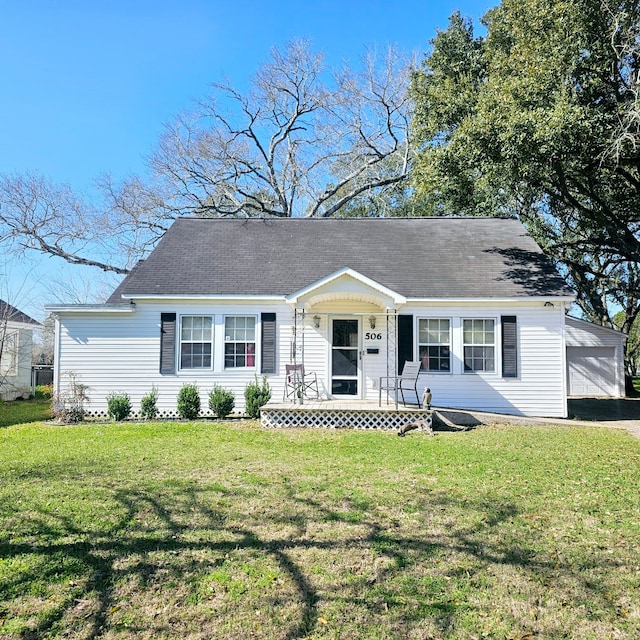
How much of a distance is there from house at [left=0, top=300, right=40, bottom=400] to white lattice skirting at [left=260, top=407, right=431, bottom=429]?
13337 millimetres

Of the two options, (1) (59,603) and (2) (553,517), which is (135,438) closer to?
(1) (59,603)

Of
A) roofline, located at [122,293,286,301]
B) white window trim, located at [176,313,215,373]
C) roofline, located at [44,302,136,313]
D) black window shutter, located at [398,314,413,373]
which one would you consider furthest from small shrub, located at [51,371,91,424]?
black window shutter, located at [398,314,413,373]

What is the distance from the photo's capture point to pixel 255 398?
11.5 metres

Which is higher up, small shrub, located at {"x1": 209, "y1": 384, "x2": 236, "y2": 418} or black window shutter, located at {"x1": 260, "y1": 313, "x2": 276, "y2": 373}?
black window shutter, located at {"x1": 260, "y1": 313, "x2": 276, "y2": 373}

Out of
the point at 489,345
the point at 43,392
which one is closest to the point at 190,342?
the point at 489,345

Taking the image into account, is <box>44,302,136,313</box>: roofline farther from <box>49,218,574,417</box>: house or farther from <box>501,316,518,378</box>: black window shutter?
<box>501,316,518,378</box>: black window shutter

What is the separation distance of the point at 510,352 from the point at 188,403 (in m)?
8.04

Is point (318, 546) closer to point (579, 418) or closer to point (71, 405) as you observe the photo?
point (71, 405)

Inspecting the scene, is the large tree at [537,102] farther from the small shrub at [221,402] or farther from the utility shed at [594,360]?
the small shrub at [221,402]

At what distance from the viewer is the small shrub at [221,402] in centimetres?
1150

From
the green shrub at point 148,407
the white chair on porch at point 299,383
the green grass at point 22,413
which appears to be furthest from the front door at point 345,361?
the green grass at point 22,413

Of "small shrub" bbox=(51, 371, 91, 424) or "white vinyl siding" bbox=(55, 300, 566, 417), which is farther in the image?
"white vinyl siding" bbox=(55, 300, 566, 417)

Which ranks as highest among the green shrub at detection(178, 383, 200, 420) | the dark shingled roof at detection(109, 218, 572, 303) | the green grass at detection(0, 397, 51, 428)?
the dark shingled roof at detection(109, 218, 572, 303)

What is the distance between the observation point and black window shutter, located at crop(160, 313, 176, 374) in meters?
12.2
